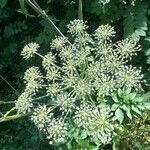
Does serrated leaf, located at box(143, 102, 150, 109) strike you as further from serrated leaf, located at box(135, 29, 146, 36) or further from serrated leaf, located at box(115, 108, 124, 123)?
serrated leaf, located at box(135, 29, 146, 36)

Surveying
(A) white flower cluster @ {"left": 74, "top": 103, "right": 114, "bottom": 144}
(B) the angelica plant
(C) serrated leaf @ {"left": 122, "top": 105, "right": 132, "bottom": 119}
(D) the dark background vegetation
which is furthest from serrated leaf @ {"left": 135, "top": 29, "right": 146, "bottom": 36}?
(A) white flower cluster @ {"left": 74, "top": 103, "right": 114, "bottom": 144}

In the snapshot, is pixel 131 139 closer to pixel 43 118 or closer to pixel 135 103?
pixel 135 103

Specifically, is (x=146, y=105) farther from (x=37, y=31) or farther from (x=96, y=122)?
(x=37, y=31)

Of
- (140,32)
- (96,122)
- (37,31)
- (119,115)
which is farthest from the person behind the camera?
(37,31)

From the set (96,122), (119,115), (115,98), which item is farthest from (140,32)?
(96,122)

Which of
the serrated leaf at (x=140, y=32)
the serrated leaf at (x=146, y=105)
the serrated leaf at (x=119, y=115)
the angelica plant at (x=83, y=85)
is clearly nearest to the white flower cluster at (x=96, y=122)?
the angelica plant at (x=83, y=85)

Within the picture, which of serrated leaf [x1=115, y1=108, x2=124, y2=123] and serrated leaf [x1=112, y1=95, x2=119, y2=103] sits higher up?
serrated leaf [x1=112, y1=95, x2=119, y2=103]

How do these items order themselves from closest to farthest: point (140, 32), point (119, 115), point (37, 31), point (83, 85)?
point (83, 85) → point (119, 115) → point (140, 32) → point (37, 31)

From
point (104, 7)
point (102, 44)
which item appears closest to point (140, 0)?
point (104, 7)

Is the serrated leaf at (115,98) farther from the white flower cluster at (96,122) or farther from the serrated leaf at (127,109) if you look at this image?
the white flower cluster at (96,122)
